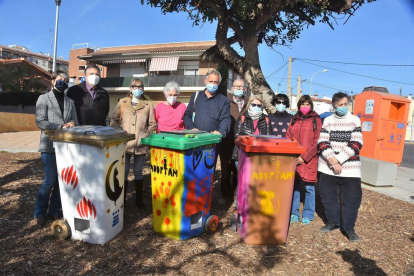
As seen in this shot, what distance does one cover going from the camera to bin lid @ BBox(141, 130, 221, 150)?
2.98m

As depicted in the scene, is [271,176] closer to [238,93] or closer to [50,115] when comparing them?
[238,93]

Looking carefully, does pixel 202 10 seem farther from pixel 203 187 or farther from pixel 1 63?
pixel 1 63

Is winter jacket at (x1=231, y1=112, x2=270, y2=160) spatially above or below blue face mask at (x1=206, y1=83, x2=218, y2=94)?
below

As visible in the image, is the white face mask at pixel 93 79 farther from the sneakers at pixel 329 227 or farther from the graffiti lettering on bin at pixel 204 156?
the sneakers at pixel 329 227

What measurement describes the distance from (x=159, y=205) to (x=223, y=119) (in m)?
1.41

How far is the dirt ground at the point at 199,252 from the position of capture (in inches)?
104

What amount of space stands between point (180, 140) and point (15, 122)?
50.2 ft

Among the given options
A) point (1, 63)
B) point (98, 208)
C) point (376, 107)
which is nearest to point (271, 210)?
point (98, 208)

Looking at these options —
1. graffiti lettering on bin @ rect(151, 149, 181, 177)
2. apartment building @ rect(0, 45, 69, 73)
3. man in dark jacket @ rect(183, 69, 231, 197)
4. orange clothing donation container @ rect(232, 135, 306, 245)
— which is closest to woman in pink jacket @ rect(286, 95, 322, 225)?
orange clothing donation container @ rect(232, 135, 306, 245)

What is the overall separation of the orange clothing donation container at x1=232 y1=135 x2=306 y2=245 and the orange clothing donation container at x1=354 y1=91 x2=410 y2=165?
5496mm

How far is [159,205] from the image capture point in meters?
3.27

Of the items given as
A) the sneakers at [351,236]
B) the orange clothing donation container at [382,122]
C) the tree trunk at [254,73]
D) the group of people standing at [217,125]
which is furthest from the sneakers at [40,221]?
the orange clothing donation container at [382,122]

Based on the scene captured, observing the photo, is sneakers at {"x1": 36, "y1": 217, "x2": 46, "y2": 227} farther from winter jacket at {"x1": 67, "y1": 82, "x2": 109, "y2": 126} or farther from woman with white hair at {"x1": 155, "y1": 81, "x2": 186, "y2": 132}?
woman with white hair at {"x1": 155, "y1": 81, "x2": 186, "y2": 132}

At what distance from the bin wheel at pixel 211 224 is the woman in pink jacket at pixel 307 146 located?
1186 millimetres
